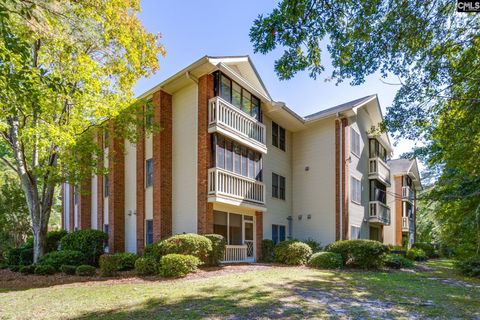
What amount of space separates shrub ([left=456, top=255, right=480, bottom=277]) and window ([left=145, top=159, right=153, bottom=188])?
15008 mm

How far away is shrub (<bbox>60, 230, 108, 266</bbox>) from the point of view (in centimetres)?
1644

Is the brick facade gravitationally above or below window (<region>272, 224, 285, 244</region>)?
above

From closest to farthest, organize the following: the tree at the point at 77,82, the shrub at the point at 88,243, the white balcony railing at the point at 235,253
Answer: the tree at the point at 77,82
the white balcony railing at the point at 235,253
the shrub at the point at 88,243

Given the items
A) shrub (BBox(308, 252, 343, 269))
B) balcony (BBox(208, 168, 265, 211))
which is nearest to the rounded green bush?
balcony (BBox(208, 168, 265, 211))

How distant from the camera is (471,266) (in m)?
14.6

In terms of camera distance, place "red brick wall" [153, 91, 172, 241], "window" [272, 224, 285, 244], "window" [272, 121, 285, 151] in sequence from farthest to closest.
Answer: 1. "window" [272, 121, 285, 151]
2. "window" [272, 224, 285, 244]
3. "red brick wall" [153, 91, 172, 241]

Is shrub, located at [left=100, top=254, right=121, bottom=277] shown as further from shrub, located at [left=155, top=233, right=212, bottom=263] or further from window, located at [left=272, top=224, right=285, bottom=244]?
window, located at [left=272, top=224, right=285, bottom=244]

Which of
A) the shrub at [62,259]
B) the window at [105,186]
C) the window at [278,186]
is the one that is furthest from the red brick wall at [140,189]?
the window at [278,186]

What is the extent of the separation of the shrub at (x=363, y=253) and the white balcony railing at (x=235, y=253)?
477 cm

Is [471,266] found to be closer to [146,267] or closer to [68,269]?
[146,267]

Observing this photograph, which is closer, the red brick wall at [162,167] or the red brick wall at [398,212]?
the red brick wall at [162,167]

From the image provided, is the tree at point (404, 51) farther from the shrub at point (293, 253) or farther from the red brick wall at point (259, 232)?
the red brick wall at point (259, 232)

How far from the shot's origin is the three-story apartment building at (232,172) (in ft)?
50.3

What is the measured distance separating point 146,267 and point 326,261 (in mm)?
8025
